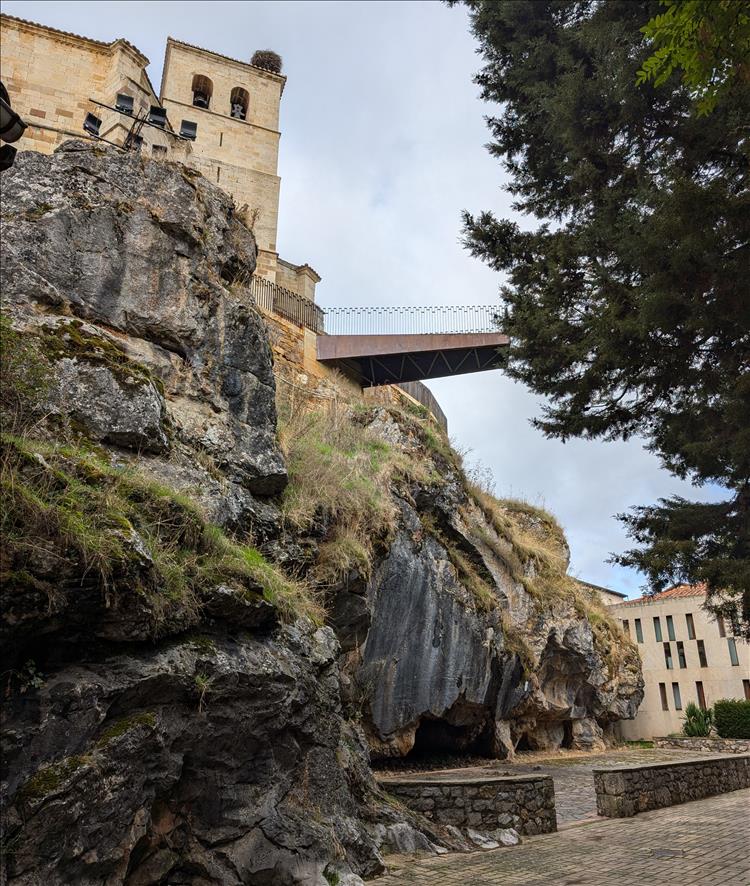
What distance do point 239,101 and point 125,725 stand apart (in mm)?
30710

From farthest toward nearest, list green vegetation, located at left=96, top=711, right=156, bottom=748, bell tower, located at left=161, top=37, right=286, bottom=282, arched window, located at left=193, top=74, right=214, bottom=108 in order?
arched window, located at left=193, top=74, right=214, bottom=108, bell tower, located at left=161, top=37, right=286, bottom=282, green vegetation, located at left=96, top=711, right=156, bottom=748

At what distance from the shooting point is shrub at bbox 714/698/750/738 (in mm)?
24656

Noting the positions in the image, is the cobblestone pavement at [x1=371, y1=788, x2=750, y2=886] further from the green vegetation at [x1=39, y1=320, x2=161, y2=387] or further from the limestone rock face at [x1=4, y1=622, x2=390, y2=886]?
the green vegetation at [x1=39, y1=320, x2=161, y2=387]

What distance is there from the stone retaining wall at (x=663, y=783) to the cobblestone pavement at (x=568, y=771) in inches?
14.9

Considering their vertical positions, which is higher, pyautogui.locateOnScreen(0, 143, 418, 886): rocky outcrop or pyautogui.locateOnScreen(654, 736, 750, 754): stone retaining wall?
pyautogui.locateOnScreen(0, 143, 418, 886): rocky outcrop

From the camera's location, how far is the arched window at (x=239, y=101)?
3023cm

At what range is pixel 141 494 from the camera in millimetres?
6473

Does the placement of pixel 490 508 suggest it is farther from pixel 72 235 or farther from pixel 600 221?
pixel 72 235

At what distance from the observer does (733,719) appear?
2498 centimetres

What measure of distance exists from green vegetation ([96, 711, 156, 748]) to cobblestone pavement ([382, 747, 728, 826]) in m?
6.80

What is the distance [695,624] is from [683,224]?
33678 millimetres

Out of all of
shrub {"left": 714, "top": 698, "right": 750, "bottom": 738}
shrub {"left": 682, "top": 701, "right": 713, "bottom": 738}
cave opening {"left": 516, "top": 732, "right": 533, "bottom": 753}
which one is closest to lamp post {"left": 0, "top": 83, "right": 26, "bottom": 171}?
cave opening {"left": 516, "top": 732, "right": 533, "bottom": 753}

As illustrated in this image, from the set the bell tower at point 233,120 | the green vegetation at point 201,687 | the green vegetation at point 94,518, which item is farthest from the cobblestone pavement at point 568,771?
the bell tower at point 233,120

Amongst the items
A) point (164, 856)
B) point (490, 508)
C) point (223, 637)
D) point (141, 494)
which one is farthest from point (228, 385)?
point (490, 508)
